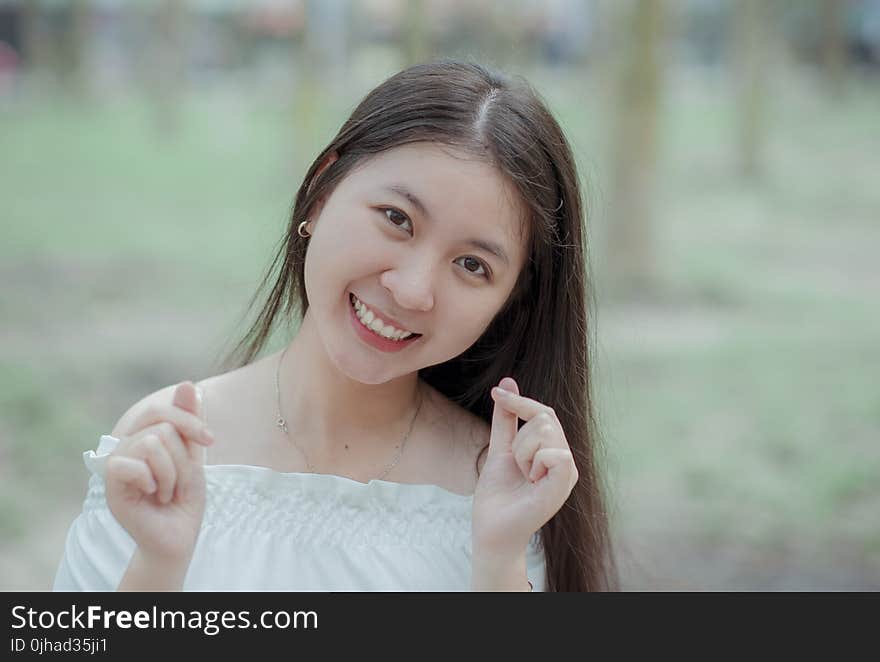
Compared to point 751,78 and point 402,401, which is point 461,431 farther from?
point 751,78

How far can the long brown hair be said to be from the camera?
1.08m

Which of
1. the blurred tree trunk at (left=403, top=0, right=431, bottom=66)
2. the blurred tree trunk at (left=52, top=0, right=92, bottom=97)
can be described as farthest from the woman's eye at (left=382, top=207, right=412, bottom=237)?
the blurred tree trunk at (left=52, top=0, right=92, bottom=97)

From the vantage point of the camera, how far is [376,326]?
104 centimetres

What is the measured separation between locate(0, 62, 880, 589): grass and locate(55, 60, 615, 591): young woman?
1.41 metres

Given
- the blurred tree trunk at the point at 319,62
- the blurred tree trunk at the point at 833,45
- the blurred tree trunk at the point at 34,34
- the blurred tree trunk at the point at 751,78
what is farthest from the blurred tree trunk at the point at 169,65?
the blurred tree trunk at the point at 833,45

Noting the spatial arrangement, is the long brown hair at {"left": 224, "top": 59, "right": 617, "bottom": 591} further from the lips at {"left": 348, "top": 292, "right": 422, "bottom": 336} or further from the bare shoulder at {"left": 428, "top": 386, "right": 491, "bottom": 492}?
the lips at {"left": 348, "top": 292, "right": 422, "bottom": 336}

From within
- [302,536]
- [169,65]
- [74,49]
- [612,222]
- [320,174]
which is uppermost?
[74,49]

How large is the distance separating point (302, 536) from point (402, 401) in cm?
20

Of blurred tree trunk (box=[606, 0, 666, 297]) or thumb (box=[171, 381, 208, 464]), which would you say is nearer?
thumb (box=[171, 381, 208, 464])

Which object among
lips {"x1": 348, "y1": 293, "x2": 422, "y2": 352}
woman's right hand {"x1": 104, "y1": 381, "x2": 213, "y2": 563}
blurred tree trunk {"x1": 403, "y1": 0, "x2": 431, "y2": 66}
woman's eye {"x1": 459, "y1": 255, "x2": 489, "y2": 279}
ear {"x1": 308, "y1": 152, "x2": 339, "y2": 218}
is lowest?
woman's right hand {"x1": 104, "y1": 381, "x2": 213, "y2": 563}

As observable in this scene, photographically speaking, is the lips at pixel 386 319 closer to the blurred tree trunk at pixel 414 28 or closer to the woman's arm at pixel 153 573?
the woman's arm at pixel 153 573

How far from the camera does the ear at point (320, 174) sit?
113 centimetres

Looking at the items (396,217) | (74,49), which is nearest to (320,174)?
(396,217)

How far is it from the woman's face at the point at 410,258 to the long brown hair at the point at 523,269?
0.12ft
